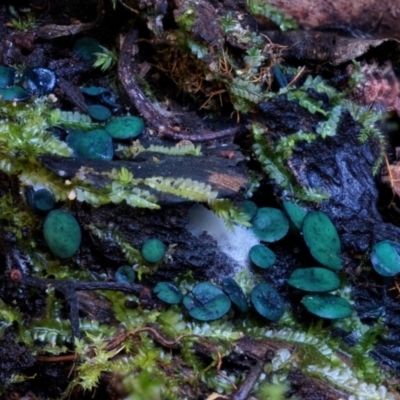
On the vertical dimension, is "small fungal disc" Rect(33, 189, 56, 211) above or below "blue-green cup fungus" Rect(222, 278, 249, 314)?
above

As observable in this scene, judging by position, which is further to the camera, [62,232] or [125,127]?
[125,127]

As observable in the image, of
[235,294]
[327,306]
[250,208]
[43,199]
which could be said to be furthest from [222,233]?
[43,199]

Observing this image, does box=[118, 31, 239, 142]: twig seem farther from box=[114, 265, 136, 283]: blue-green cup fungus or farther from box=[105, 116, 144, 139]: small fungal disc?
box=[114, 265, 136, 283]: blue-green cup fungus

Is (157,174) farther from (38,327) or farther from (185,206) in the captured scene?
(38,327)

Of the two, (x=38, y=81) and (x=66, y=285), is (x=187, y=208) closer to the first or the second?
(x=66, y=285)

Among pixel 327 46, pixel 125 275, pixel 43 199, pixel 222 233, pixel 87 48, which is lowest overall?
pixel 125 275

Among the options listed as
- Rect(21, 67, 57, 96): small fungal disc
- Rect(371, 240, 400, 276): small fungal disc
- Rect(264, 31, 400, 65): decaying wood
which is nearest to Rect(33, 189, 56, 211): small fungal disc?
Rect(21, 67, 57, 96): small fungal disc
